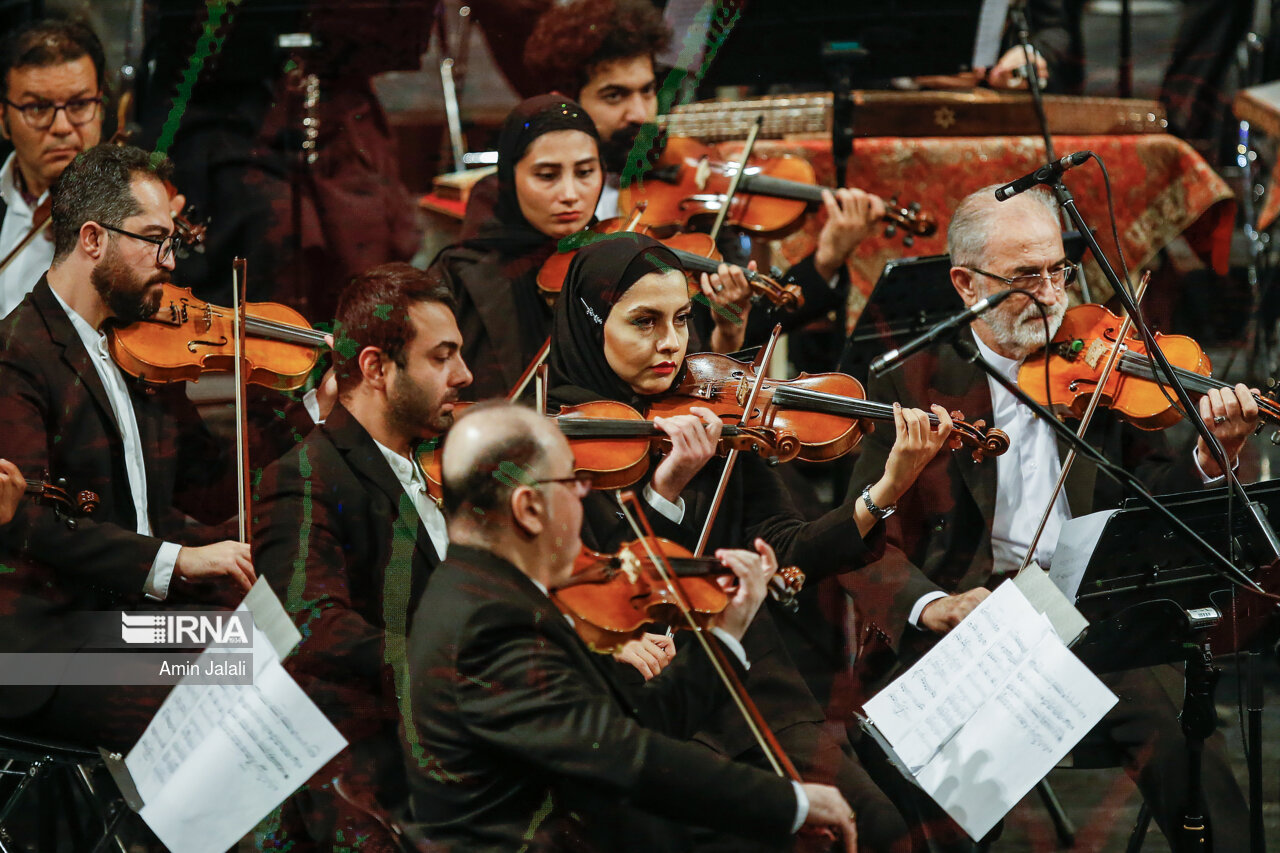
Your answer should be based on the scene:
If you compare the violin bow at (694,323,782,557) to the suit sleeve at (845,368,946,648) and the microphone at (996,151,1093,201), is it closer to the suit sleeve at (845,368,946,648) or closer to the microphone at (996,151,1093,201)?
the suit sleeve at (845,368,946,648)

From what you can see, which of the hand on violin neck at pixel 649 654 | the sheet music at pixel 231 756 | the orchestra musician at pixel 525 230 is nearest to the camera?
the sheet music at pixel 231 756

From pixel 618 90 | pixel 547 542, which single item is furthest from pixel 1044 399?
pixel 618 90

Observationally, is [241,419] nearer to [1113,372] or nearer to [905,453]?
[905,453]

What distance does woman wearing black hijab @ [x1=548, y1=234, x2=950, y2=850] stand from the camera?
2594 millimetres

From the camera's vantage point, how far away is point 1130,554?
250cm

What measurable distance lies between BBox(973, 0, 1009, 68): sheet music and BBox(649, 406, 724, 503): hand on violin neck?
1870 mm

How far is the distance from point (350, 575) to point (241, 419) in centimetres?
43

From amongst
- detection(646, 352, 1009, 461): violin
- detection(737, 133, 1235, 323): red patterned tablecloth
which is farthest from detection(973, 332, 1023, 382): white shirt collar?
detection(737, 133, 1235, 323): red patterned tablecloth

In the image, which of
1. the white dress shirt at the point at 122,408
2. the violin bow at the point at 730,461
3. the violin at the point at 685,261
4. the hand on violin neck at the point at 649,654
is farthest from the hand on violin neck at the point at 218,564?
the violin at the point at 685,261

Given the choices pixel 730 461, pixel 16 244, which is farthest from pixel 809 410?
pixel 16 244

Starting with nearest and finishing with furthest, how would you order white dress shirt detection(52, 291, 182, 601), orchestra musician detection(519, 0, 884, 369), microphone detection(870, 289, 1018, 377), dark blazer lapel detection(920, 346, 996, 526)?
microphone detection(870, 289, 1018, 377), white dress shirt detection(52, 291, 182, 601), dark blazer lapel detection(920, 346, 996, 526), orchestra musician detection(519, 0, 884, 369)

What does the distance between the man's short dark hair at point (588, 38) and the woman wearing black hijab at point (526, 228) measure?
48cm

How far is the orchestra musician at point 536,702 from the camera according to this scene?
199 cm

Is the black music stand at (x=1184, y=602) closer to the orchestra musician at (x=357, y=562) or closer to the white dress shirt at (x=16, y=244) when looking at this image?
the orchestra musician at (x=357, y=562)
